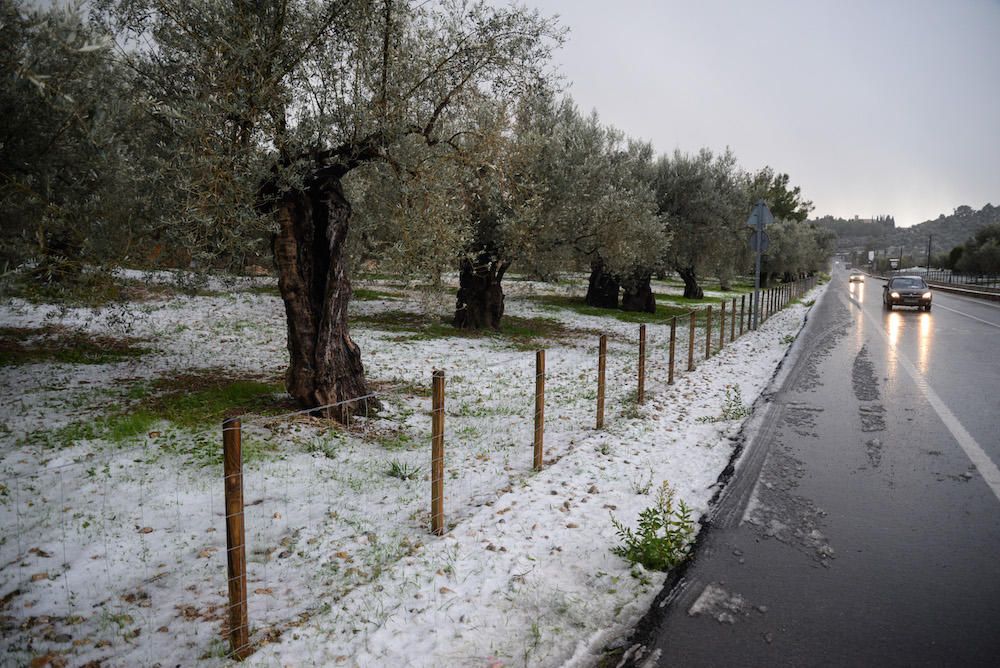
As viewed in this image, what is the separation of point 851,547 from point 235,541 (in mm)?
4556

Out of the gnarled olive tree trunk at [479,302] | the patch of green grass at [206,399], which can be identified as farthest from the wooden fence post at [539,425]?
the gnarled olive tree trunk at [479,302]

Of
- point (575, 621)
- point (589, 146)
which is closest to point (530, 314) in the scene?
point (589, 146)

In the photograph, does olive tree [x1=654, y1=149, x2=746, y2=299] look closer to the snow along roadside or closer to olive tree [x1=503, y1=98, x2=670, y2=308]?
olive tree [x1=503, y1=98, x2=670, y2=308]

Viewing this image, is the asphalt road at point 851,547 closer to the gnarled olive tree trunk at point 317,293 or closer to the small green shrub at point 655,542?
the small green shrub at point 655,542

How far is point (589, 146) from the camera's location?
2016cm

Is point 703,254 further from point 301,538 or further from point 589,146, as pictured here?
point 301,538

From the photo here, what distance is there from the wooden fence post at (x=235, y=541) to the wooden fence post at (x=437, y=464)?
1.83m

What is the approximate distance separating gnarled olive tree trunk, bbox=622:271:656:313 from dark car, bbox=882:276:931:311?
41.7 feet

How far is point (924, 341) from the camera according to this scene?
1836 cm

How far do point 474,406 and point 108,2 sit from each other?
25.7 ft

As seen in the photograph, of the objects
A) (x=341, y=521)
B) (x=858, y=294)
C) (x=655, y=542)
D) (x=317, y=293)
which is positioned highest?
(x=317, y=293)

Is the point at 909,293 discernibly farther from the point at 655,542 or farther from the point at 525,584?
the point at 525,584

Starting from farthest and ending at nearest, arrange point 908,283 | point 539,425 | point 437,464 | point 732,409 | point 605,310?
point 908,283 < point 605,310 < point 732,409 < point 539,425 < point 437,464

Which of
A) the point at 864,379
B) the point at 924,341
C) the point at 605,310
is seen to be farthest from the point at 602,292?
the point at 864,379
